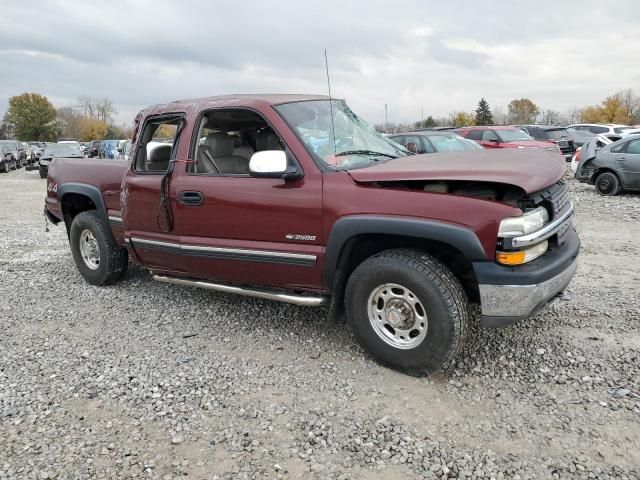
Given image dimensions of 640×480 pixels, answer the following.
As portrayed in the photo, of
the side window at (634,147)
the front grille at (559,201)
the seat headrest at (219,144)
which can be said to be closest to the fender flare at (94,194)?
the seat headrest at (219,144)

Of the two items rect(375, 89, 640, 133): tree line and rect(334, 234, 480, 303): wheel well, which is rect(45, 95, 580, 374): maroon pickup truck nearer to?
rect(334, 234, 480, 303): wheel well

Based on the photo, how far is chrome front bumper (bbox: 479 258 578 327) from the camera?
314 cm

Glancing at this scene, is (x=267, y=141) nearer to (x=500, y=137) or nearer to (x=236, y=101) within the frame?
(x=236, y=101)

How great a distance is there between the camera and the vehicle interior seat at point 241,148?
15.8 ft

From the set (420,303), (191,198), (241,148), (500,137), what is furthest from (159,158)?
(500,137)

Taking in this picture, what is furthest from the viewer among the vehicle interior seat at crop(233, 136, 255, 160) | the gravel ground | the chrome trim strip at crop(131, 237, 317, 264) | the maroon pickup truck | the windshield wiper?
the vehicle interior seat at crop(233, 136, 255, 160)

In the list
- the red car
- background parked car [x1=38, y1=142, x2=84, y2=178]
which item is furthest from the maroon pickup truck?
background parked car [x1=38, y1=142, x2=84, y2=178]

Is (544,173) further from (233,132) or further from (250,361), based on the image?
(233,132)

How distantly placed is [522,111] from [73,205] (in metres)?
85.2

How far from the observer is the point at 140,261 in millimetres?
5008

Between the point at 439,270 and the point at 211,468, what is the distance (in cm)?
178

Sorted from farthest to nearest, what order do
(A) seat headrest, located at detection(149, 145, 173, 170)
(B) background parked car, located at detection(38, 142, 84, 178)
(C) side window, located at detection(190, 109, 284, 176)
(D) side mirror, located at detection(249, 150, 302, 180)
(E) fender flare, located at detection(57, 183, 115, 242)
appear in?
(B) background parked car, located at detection(38, 142, 84, 178) → (E) fender flare, located at detection(57, 183, 115, 242) → (A) seat headrest, located at detection(149, 145, 173, 170) → (C) side window, located at detection(190, 109, 284, 176) → (D) side mirror, located at detection(249, 150, 302, 180)

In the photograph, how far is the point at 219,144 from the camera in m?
4.69

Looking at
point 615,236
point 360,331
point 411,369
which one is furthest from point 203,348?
point 615,236
